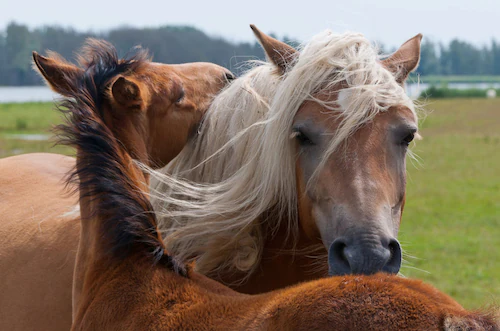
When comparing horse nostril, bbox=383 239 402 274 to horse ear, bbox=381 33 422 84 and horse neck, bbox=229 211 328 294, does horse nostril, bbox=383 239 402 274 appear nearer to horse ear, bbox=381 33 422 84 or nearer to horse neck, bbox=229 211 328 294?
horse neck, bbox=229 211 328 294

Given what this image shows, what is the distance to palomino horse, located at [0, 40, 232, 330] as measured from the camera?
233 centimetres

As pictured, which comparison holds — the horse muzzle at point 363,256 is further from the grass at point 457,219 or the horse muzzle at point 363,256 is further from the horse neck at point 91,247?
the horse neck at point 91,247

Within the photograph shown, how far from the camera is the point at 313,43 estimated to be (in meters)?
2.53

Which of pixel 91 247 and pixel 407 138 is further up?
pixel 407 138

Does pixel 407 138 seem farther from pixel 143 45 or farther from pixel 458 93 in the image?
pixel 458 93

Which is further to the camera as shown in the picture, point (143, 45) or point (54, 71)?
point (143, 45)

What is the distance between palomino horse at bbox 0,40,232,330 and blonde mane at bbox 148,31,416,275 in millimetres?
131

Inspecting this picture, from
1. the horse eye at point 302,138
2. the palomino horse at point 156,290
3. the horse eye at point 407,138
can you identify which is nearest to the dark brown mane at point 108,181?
the palomino horse at point 156,290

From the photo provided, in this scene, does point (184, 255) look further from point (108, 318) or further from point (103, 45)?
point (103, 45)

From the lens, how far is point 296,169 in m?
2.42

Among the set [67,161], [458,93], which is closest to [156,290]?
[67,161]

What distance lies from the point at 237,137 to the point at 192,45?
13.7ft

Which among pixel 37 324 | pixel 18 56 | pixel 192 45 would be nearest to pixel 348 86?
pixel 37 324

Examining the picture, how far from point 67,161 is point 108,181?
78.0 inches
